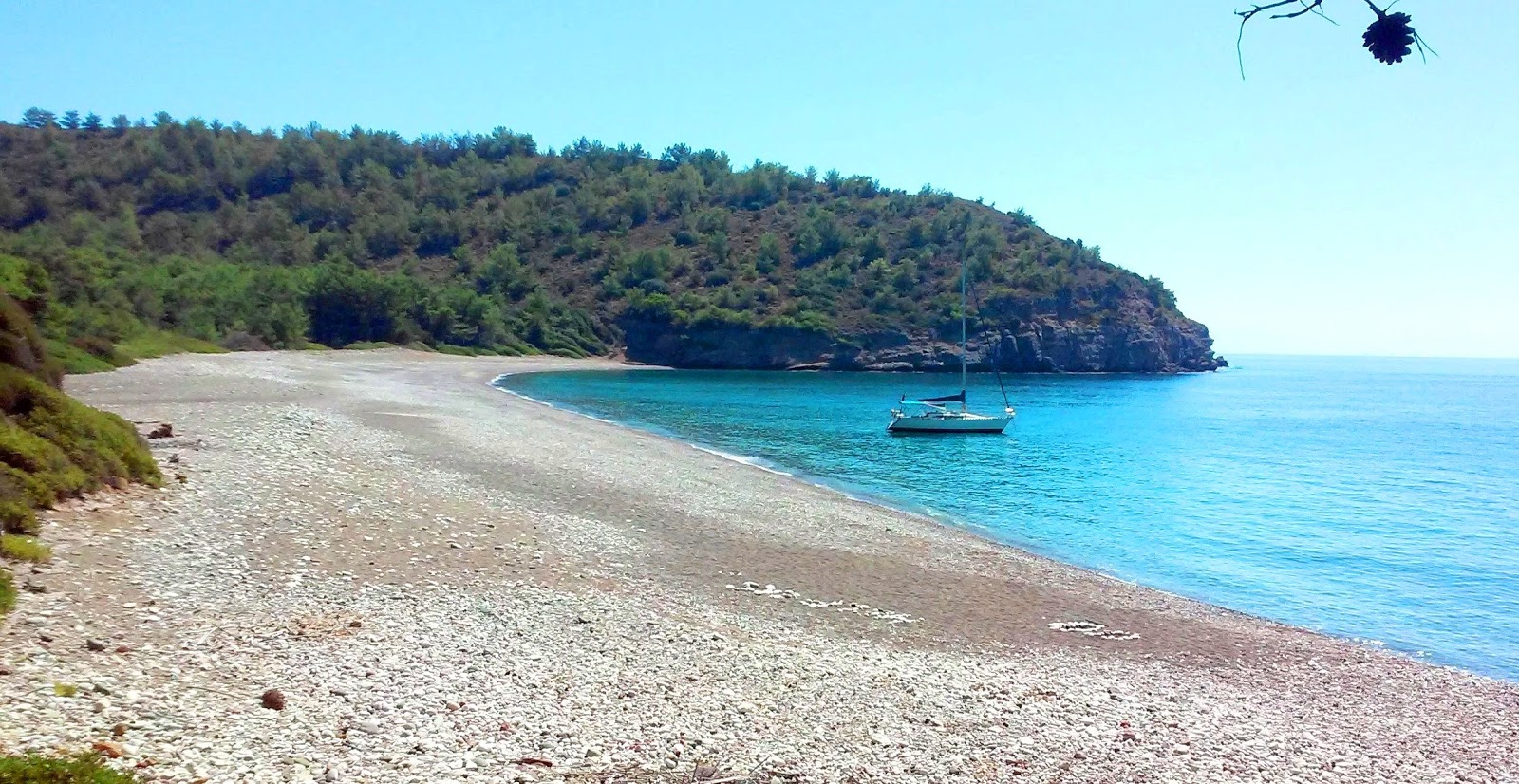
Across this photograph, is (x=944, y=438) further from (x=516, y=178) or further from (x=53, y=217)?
(x=516, y=178)

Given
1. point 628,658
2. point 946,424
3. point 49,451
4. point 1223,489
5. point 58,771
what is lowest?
point 1223,489

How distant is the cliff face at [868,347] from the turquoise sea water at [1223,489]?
45.8 m

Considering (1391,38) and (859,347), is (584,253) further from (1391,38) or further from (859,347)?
(1391,38)

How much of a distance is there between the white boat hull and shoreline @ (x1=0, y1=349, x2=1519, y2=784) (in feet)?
98.1

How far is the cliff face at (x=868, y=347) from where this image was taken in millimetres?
125625

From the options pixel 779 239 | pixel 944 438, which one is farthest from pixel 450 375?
pixel 779 239

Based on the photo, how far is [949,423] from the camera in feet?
166

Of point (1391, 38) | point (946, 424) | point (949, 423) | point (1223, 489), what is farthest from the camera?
point (949, 423)

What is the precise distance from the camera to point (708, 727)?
8.37 metres

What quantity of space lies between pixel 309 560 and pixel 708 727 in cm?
663

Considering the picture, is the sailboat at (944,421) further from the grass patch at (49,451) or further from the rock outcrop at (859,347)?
the rock outcrop at (859,347)

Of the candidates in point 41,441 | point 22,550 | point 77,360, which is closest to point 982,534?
point 41,441

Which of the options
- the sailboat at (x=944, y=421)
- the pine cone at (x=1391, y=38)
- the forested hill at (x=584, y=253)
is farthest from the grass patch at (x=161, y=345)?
the pine cone at (x=1391, y=38)

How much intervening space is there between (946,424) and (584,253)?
10369cm
